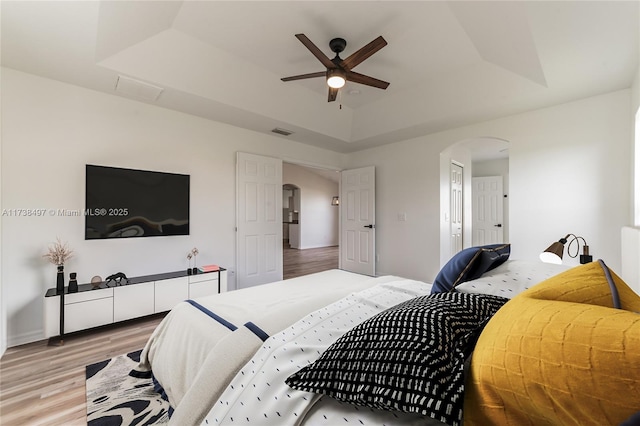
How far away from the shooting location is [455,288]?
1276mm

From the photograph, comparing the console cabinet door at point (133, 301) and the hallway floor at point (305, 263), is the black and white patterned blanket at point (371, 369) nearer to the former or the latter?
the console cabinet door at point (133, 301)

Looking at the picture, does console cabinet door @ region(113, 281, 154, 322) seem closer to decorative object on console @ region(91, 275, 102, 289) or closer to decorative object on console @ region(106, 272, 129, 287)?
decorative object on console @ region(106, 272, 129, 287)

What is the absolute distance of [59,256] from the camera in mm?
2549

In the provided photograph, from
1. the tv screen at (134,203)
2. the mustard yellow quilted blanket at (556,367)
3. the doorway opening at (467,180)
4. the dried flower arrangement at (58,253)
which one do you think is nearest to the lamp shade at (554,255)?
the mustard yellow quilted blanket at (556,367)

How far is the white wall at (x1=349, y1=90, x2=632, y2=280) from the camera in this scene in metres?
2.77

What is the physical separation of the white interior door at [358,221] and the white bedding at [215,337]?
2.91m

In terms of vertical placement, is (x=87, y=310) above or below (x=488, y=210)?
below

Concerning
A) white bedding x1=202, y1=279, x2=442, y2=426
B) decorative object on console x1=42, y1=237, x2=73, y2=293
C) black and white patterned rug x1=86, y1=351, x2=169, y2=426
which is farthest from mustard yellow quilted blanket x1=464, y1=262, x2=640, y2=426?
decorative object on console x1=42, y1=237, x2=73, y2=293

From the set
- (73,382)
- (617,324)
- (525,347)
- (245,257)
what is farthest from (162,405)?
(245,257)

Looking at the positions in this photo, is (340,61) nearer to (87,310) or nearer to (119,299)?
(119,299)

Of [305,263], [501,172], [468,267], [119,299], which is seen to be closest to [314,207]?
[305,263]

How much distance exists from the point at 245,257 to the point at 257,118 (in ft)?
6.70

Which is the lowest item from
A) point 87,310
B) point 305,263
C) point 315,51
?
point 305,263

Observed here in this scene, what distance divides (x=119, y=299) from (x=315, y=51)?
306cm
